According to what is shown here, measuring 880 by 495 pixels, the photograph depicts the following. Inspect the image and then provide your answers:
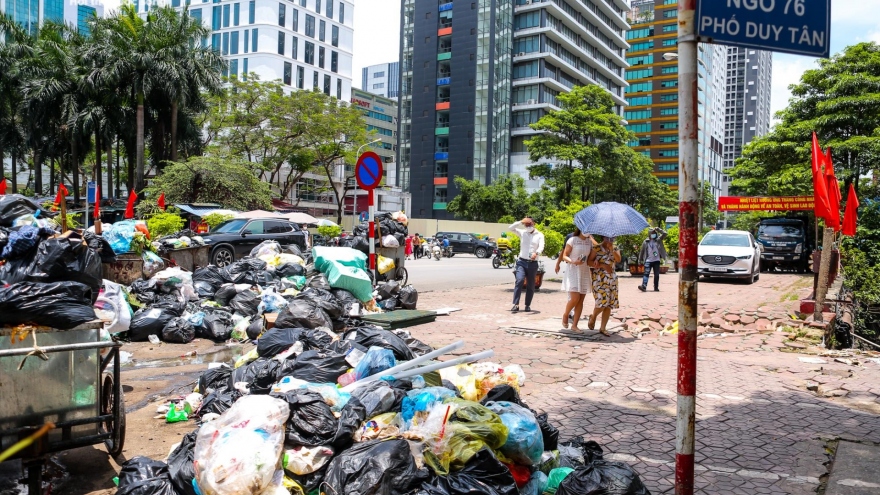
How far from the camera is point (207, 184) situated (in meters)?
29.0

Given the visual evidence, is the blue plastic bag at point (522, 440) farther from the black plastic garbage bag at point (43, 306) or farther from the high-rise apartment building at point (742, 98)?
the high-rise apartment building at point (742, 98)

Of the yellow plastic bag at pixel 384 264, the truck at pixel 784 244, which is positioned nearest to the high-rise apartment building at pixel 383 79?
the truck at pixel 784 244

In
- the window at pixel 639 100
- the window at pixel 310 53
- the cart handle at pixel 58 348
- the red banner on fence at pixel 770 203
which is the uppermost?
the window at pixel 639 100

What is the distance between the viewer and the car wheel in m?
16.0

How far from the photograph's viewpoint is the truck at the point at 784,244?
24984 mm

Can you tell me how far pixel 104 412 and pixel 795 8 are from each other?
Answer: 4.32m

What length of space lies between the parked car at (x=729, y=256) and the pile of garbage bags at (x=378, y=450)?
16.4m

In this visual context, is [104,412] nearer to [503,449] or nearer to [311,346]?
[311,346]

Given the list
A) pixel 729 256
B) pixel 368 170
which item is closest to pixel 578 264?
pixel 368 170

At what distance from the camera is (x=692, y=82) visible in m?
2.57

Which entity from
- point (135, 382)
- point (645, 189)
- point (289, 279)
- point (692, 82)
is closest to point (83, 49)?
point (289, 279)

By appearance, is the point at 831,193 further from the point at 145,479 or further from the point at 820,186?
the point at 145,479

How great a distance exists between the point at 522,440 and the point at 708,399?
3009mm

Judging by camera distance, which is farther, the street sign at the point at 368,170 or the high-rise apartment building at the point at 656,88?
the high-rise apartment building at the point at 656,88
